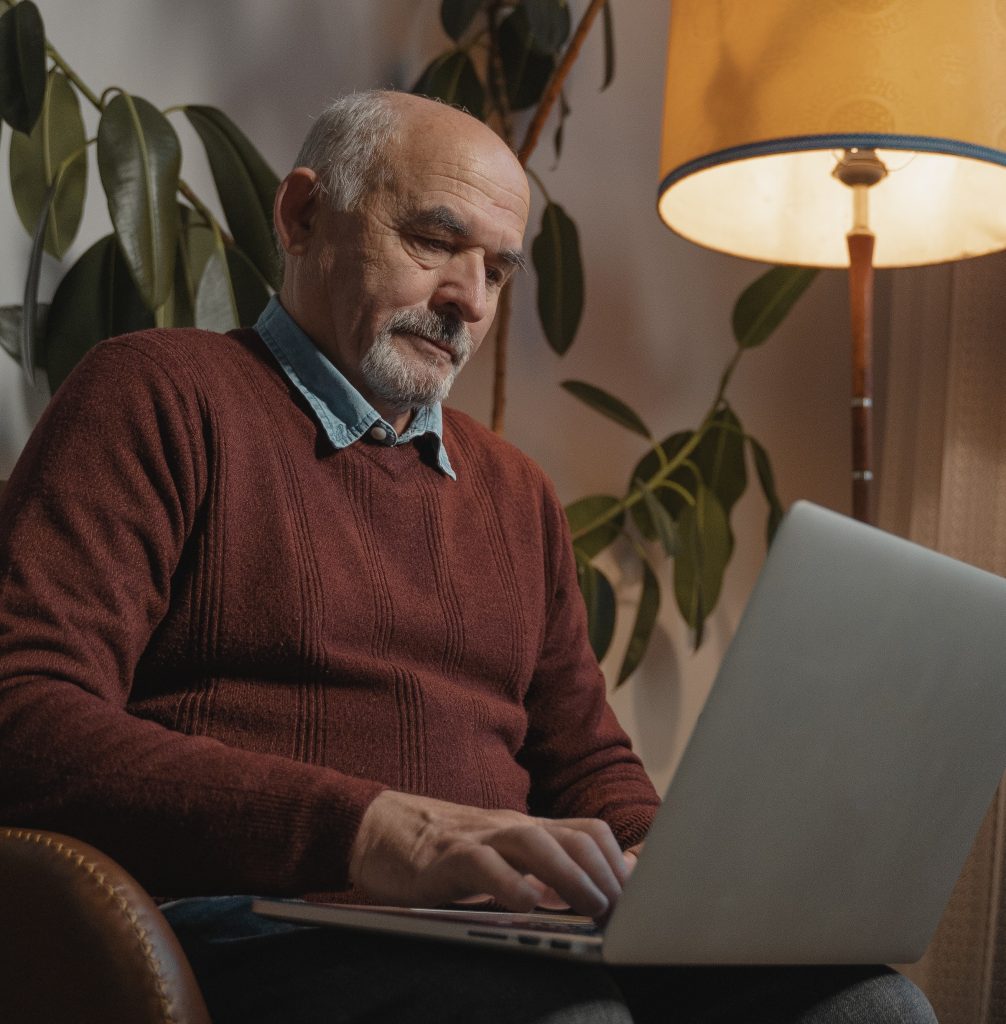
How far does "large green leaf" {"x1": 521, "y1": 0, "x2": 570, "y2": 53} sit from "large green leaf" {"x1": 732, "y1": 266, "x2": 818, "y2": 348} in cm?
53

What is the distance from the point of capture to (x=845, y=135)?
1540 millimetres

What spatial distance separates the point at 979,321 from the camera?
6.81 ft

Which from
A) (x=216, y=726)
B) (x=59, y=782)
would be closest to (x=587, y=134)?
(x=216, y=726)

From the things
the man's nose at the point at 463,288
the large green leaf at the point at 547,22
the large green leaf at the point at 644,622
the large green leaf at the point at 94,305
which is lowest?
the large green leaf at the point at 644,622

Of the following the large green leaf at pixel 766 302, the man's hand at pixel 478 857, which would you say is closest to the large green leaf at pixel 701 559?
the large green leaf at pixel 766 302

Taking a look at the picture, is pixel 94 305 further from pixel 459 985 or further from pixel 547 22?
pixel 459 985

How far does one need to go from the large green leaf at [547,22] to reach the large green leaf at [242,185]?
0.48 meters

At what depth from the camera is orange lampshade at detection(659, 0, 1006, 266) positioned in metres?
1.55

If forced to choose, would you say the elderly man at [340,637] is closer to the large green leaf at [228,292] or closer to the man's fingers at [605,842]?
the man's fingers at [605,842]

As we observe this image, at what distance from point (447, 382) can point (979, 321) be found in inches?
45.1

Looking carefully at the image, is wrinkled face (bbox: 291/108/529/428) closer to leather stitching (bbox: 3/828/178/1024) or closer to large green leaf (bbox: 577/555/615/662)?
leather stitching (bbox: 3/828/178/1024)

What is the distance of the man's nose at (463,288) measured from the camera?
1286 millimetres

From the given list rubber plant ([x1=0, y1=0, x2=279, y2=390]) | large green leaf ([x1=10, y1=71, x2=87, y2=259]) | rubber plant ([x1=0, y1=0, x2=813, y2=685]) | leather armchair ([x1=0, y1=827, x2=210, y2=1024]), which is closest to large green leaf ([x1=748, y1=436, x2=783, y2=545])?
rubber plant ([x1=0, y1=0, x2=813, y2=685])

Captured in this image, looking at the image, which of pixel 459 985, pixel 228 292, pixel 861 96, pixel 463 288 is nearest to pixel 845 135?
pixel 861 96
